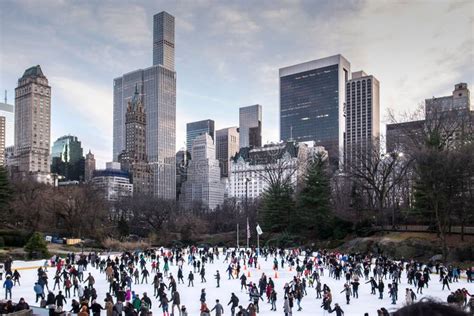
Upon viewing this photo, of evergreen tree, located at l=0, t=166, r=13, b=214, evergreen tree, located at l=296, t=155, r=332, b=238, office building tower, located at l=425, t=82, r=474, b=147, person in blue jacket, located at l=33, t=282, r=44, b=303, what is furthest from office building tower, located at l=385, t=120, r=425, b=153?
evergreen tree, located at l=0, t=166, r=13, b=214

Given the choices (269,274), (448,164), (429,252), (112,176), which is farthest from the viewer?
(112,176)

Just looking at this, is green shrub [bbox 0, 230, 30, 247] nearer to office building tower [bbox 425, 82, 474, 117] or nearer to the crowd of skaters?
the crowd of skaters

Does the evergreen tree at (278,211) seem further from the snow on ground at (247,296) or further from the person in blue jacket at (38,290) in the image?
the person in blue jacket at (38,290)

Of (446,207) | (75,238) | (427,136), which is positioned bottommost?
(75,238)

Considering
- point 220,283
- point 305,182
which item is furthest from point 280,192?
point 220,283

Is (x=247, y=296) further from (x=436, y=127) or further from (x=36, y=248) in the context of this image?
(x=436, y=127)

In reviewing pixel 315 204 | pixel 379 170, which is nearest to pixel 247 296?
pixel 315 204

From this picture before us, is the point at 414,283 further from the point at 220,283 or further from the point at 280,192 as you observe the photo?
the point at 280,192

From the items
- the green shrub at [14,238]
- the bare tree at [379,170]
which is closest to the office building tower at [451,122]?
→ the bare tree at [379,170]
